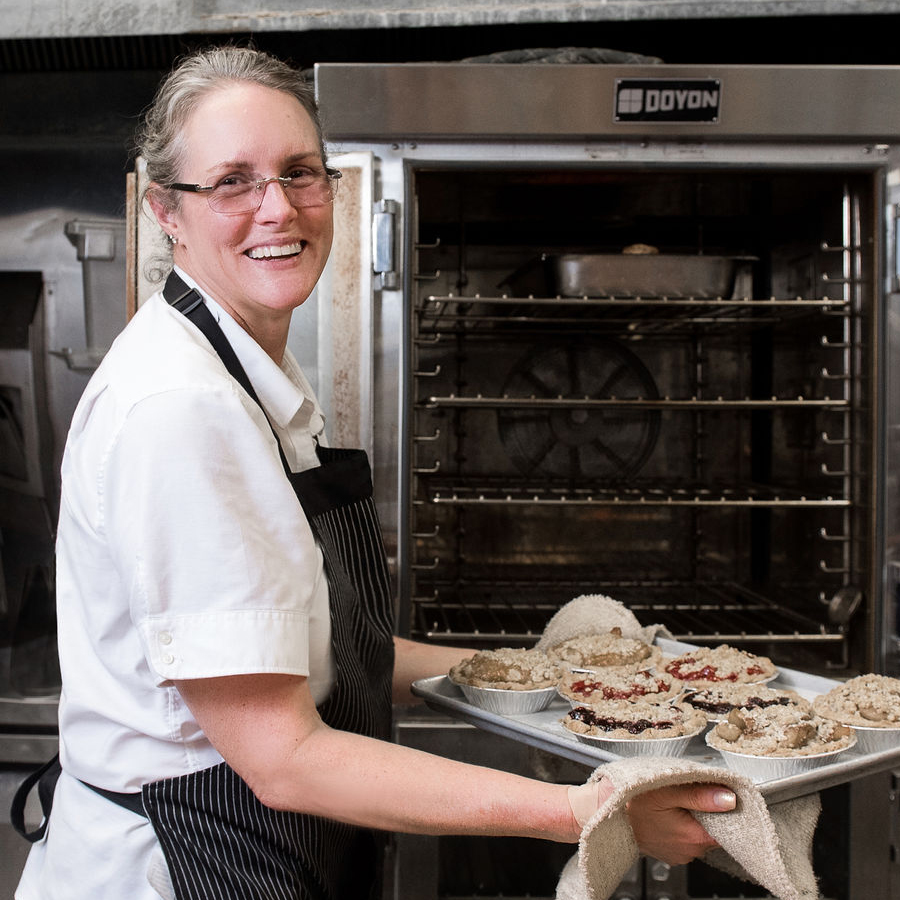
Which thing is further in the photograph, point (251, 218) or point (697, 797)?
point (251, 218)

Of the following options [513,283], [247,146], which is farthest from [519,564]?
[247,146]

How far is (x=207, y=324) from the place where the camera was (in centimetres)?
122

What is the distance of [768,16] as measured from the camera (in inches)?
95.9

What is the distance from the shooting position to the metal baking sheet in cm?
129

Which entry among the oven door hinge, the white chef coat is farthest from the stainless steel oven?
the white chef coat

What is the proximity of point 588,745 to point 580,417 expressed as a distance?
172cm

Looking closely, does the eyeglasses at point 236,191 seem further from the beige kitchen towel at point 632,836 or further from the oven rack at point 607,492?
the oven rack at point 607,492

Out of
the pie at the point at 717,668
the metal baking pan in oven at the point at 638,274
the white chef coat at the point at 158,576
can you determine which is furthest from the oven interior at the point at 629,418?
the white chef coat at the point at 158,576

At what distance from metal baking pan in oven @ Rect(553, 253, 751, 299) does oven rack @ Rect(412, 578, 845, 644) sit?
87 centimetres

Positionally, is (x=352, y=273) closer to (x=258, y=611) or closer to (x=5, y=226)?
(x=5, y=226)

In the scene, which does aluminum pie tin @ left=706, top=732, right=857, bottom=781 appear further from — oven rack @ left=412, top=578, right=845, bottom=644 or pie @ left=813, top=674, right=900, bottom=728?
oven rack @ left=412, top=578, right=845, bottom=644

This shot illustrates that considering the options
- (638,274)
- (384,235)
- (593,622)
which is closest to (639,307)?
(638,274)

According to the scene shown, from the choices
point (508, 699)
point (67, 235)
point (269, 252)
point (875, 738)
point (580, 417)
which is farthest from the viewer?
point (580, 417)

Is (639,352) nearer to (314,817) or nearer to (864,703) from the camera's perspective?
(864,703)
